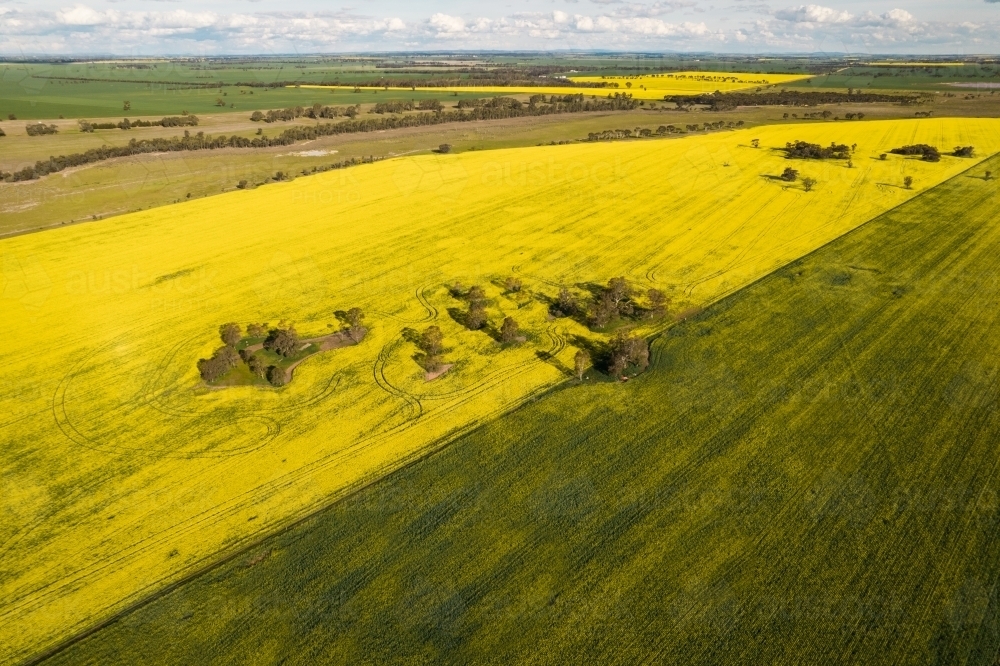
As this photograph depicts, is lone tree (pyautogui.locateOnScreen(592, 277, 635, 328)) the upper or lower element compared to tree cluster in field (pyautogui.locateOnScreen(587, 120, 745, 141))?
lower

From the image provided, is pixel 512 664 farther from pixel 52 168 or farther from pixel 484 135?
pixel 484 135

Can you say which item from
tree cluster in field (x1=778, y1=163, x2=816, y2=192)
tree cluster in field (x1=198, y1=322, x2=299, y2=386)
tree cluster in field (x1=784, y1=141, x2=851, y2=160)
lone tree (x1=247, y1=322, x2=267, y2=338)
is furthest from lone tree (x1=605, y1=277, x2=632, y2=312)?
tree cluster in field (x1=784, y1=141, x2=851, y2=160)

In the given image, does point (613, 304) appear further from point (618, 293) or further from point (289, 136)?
point (289, 136)

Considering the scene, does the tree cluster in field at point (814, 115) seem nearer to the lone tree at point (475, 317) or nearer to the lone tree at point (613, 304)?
the lone tree at point (613, 304)

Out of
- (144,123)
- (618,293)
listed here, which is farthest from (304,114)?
(618,293)

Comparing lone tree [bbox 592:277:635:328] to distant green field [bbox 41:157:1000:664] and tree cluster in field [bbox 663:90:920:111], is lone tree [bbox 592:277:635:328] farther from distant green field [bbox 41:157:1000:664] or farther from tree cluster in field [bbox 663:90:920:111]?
tree cluster in field [bbox 663:90:920:111]

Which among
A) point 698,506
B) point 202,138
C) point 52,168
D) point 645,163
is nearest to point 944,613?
point 698,506
